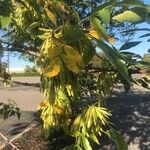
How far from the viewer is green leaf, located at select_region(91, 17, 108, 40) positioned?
40.9 inches

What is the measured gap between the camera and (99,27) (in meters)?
1.08

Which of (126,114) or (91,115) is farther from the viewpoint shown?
(126,114)

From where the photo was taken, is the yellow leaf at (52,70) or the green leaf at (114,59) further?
the yellow leaf at (52,70)

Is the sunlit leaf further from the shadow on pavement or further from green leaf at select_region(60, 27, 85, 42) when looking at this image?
the shadow on pavement

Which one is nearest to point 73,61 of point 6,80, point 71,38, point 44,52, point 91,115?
point 71,38

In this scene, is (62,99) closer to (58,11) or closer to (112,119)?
(58,11)

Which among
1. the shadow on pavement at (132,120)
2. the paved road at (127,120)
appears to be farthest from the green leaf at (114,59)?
the shadow on pavement at (132,120)

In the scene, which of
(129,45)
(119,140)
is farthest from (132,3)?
(119,140)

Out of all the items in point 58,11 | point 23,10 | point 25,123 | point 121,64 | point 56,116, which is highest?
point 23,10

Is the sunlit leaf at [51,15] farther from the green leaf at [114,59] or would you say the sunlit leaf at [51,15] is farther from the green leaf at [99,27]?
the green leaf at [114,59]

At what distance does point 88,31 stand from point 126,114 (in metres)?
12.3

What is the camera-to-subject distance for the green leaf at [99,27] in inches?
40.9

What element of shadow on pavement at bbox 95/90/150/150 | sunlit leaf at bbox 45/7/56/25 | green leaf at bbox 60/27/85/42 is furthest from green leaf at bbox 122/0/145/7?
shadow on pavement at bbox 95/90/150/150

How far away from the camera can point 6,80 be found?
353cm
